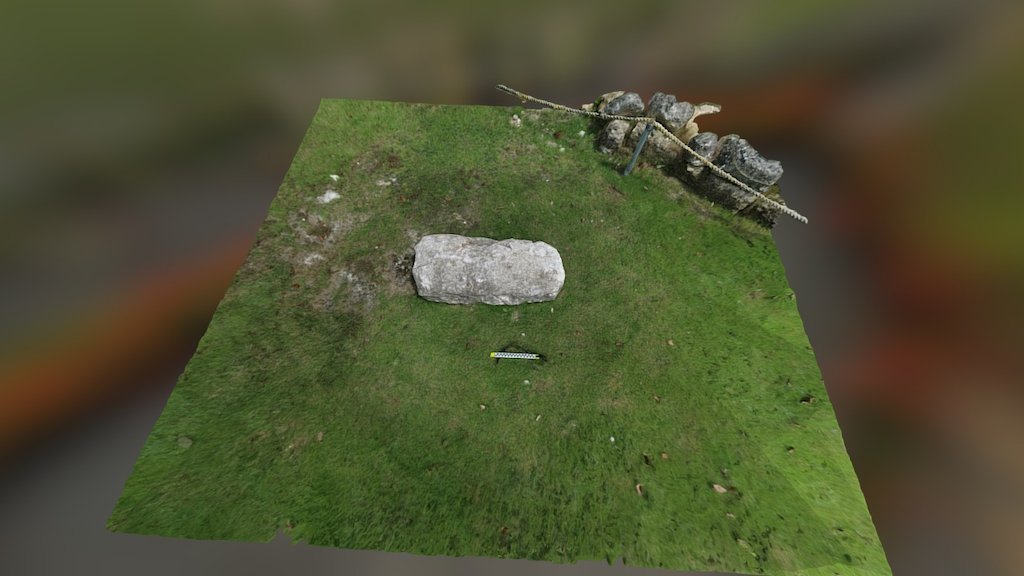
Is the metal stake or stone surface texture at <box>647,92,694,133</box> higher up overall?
stone surface texture at <box>647,92,694,133</box>

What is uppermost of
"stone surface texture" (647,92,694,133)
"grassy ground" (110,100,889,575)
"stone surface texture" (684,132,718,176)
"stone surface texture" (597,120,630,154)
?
"stone surface texture" (647,92,694,133)

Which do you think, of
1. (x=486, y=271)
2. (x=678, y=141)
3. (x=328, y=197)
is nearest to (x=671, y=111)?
(x=678, y=141)

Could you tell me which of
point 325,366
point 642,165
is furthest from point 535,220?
point 325,366

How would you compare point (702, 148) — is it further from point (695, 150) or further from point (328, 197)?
point (328, 197)

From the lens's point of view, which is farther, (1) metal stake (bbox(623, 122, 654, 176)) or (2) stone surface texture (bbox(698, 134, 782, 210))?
(1) metal stake (bbox(623, 122, 654, 176))

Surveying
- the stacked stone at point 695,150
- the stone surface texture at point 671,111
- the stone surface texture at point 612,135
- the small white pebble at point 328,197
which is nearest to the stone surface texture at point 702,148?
the stacked stone at point 695,150

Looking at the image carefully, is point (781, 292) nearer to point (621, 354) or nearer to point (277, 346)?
point (621, 354)

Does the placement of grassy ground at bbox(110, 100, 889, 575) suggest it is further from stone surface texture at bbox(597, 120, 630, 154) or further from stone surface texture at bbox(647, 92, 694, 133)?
stone surface texture at bbox(647, 92, 694, 133)

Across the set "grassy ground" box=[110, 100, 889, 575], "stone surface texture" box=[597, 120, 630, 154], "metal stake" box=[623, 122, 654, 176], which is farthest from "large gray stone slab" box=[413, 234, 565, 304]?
"stone surface texture" box=[597, 120, 630, 154]
